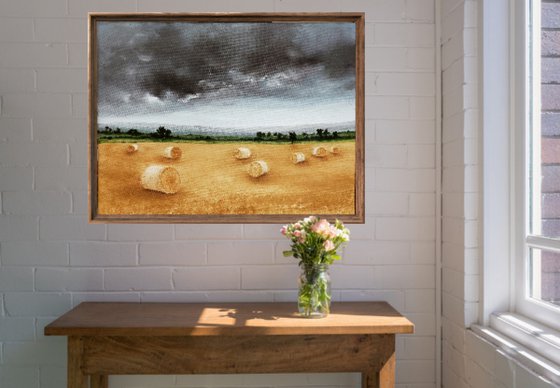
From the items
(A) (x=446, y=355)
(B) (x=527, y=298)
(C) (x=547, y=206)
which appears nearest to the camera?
(C) (x=547, y=206)

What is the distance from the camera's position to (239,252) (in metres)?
2.82

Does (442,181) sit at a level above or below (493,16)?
below

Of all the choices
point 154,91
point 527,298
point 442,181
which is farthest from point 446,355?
point 154,91

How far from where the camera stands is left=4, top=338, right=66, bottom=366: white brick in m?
2.79

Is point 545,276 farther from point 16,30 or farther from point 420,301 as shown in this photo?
point 16,30

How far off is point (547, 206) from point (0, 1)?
2632mm

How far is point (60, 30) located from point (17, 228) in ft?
3.23

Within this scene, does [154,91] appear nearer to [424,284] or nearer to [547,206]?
[424,284]

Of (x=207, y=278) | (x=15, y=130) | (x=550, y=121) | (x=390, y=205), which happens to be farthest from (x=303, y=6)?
(x=15, y=130)

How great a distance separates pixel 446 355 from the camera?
9.08 feet

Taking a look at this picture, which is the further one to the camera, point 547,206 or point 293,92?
point 293,92

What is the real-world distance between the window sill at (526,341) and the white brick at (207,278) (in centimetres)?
114

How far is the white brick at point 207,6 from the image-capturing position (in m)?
2.80

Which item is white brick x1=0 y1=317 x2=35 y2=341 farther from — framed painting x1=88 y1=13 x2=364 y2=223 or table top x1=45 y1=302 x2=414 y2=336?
framed painting x1=88 y1=13 x2=364 y2=223
